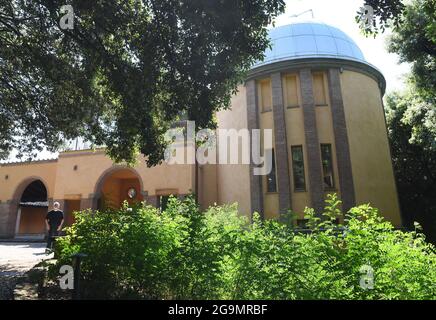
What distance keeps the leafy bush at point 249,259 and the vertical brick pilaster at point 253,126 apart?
36.2 feet

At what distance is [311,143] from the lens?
16406 mm

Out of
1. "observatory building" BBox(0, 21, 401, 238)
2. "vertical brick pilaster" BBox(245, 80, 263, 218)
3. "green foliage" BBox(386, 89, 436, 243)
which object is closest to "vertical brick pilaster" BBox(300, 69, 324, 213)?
"observatory building" BBox(0, 21, 401, 238)

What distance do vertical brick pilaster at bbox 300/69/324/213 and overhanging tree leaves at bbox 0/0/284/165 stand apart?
8.38 metres

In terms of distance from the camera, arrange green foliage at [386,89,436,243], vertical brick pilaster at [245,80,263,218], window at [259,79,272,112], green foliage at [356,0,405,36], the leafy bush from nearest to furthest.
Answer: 1. the leafy bush
2. green foliage at [356,0,405,36]
3. vertical brick pilaster at [245,80,263,218]
4. window at [259,79,272,112]
5. green foliage at [386,89,436,243]

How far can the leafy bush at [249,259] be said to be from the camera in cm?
361

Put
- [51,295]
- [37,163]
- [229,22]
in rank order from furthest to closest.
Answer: [37,163]
[229,22]
[51,295]

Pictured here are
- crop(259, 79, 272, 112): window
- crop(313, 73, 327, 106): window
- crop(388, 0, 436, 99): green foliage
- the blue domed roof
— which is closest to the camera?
crop(388, 0, 436, 99): green foliage

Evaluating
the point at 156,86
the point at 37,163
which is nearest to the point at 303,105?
the point at 156,86

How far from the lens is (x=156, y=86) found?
28.8 feet

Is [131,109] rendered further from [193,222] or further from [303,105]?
[303,105]

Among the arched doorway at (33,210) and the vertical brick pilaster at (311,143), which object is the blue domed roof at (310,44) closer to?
the vertical brick pilaster at (311,143)

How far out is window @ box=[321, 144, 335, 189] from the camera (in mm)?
16297

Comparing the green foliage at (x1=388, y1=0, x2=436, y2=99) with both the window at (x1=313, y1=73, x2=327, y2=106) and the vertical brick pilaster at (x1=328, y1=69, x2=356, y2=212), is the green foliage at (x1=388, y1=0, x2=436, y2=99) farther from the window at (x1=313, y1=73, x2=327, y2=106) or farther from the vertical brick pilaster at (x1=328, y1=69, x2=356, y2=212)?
the window at (x1=313, y1=73, x2=327, y2=106)

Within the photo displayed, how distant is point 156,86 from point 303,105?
33.1 ft
